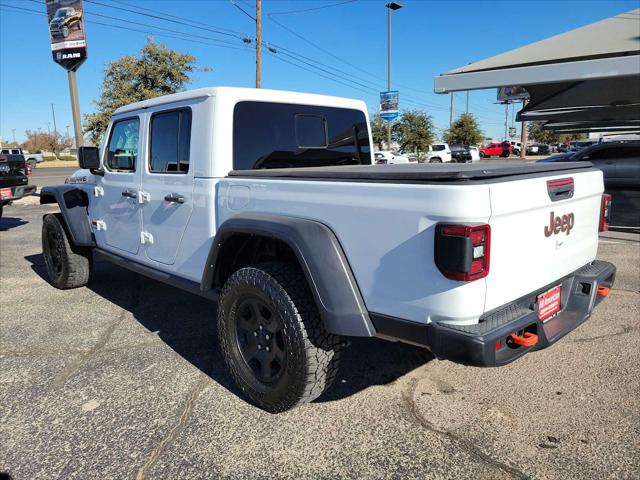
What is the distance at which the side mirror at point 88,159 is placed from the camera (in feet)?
14.3

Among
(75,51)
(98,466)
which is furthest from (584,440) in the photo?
(75,51)

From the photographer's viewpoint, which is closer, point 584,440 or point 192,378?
point 584,440

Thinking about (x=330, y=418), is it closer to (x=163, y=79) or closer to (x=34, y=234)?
(x=34, y=234)

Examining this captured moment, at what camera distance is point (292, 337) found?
2477 millimetres

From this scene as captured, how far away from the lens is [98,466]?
234cm

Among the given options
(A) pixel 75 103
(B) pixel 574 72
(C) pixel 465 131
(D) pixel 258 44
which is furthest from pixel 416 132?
(B) pixel 574 72

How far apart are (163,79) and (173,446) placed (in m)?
20.6

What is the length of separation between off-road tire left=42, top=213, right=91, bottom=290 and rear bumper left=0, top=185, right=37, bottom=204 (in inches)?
186

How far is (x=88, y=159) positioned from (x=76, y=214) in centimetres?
76

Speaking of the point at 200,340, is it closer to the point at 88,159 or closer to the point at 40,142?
the point at 88,159

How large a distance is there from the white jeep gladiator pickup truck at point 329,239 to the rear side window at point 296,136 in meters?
0.01

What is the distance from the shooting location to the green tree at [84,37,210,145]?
783 inches

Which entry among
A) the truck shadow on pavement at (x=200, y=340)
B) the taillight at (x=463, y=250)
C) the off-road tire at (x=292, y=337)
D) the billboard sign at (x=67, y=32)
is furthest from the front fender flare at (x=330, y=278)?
the billboard sign at (x=67, y=32)

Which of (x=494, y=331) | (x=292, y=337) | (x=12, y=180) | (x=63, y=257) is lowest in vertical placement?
(x=63, y=257)
